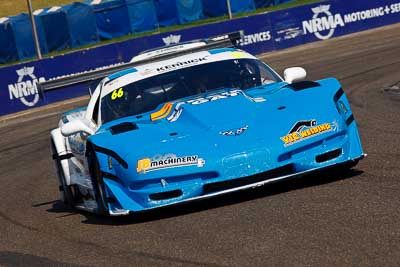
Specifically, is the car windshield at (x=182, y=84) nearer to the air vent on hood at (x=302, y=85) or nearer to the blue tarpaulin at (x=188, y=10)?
→ the air vent on hood at (x=302, y=85)

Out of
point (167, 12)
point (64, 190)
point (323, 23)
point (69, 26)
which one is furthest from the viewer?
point (167, 12)

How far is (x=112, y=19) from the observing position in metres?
48.0

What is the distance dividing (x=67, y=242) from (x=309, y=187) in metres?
1.97

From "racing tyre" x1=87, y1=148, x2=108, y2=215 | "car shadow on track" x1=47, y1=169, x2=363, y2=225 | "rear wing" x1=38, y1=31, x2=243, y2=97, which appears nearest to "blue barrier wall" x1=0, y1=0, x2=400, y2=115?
"rear wing" x1=38, y1=31, x2=243, y2=97

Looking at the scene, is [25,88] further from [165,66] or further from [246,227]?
[246,227]

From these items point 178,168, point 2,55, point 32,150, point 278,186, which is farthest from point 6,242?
point 2,55

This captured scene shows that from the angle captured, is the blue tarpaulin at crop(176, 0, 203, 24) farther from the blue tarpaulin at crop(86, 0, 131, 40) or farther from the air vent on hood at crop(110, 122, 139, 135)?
the air vent on hood at crop(110, 122, 139, 135)

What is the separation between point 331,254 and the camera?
5.64 meters

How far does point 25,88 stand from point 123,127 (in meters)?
17.5

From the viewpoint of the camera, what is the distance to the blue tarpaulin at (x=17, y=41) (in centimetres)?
4478

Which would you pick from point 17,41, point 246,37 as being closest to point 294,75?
point 246,37

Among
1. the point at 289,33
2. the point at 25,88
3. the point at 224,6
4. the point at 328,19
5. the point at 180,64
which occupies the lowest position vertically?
the point at 224,6

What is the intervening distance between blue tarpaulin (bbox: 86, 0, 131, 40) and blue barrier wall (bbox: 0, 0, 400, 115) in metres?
19.8

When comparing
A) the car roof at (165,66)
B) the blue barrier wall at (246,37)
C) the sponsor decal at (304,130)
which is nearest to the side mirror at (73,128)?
the car roof at (165,66)
